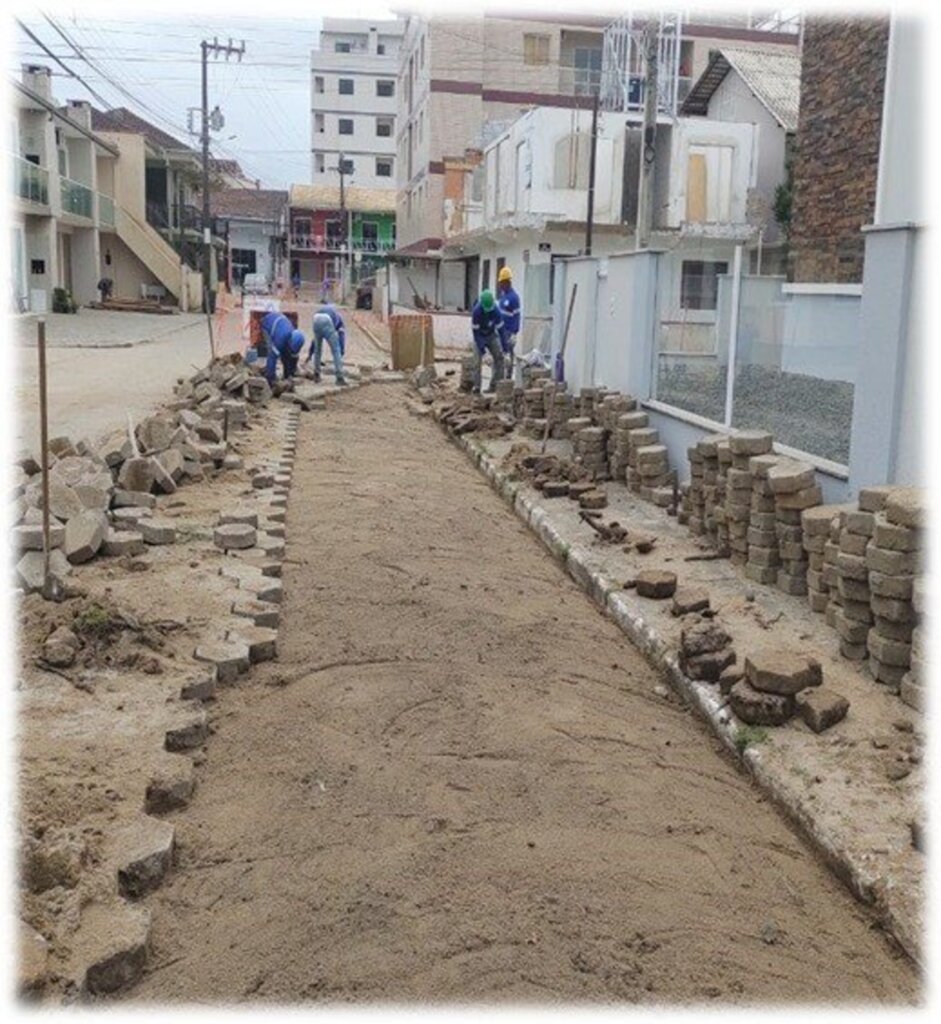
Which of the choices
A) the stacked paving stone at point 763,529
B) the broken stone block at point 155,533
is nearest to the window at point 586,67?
the stacked paving stone at point 763,529

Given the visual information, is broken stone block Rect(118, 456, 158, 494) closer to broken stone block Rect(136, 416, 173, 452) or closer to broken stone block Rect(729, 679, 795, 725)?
broken stone block Rect(136, 416, 173, 452)

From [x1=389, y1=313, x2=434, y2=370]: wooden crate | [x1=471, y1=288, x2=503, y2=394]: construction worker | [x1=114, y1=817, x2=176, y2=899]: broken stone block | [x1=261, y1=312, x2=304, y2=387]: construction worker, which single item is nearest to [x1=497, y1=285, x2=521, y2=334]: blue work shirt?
[x1=471, y1=288, x2=503, y2=394]: construction worker

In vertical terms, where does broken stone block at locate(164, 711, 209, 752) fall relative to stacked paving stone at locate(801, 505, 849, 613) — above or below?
below

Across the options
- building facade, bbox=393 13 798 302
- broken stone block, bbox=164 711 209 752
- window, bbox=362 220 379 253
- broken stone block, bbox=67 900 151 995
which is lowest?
broken stone block, bbox=67 900 151 995

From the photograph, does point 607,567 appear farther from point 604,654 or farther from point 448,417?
point 448,417

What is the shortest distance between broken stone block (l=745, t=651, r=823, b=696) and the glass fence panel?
7.08ft

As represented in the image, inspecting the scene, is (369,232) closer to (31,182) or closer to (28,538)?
(31,182)

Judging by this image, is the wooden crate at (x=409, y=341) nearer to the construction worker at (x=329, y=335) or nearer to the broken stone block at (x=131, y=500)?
the construction worker at (x=329, y=335)

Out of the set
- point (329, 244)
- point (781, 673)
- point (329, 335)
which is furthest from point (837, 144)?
point (329, 244)

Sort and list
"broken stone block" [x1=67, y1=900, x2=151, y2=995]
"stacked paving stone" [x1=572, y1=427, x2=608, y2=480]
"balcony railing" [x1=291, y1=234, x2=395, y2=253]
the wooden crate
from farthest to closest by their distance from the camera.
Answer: "balcony railing" [x1=291, y1=234, x2=395, y2=253]
the wooden crate
"stacked paving stone" [x1=572, y1=427, x2=608, y2=480]
"broken stone block" [x1=67, y1=900, x2=151, y2=995]

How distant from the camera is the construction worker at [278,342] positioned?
1562 cm

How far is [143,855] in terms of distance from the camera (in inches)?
134

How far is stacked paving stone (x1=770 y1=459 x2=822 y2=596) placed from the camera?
6.50 meters

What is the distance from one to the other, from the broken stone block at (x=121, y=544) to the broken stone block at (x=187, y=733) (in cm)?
247
